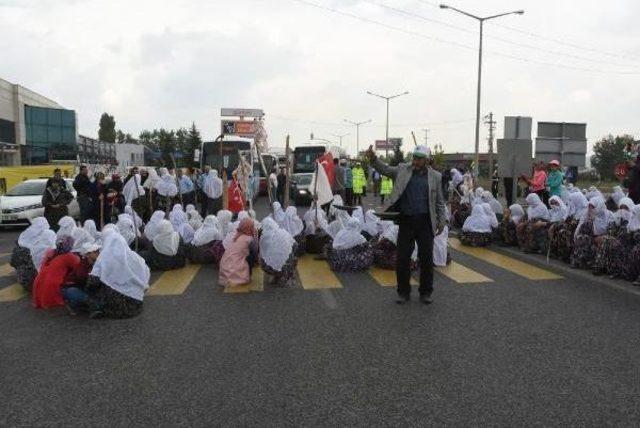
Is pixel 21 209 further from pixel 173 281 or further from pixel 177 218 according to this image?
pixel 173 281

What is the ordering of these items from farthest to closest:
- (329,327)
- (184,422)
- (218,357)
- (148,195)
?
1. (148,195)
2. (329,327)
3. (218,357)
4. (184,422)

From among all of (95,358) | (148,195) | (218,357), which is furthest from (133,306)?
(148,195)

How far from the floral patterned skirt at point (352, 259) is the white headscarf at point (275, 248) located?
1496mm

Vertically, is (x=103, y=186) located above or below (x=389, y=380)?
above

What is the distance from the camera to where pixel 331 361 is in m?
5.48

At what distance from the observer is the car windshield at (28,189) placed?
784 inches

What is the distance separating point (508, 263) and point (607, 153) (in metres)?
105

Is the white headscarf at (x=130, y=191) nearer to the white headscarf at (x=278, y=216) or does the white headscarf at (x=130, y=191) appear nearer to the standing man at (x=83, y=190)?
the standing man at (x=83, y=190)

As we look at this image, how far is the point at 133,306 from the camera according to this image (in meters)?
7.29

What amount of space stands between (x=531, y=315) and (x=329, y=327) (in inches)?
92.0

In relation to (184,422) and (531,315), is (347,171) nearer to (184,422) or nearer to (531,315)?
(531,315)

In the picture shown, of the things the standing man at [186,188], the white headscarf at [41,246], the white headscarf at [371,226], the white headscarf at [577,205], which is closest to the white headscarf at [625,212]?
the white headscarf at [577,205]

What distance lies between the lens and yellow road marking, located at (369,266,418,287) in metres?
9.19

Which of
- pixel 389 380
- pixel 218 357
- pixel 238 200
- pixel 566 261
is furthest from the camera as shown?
pixel 238 200
